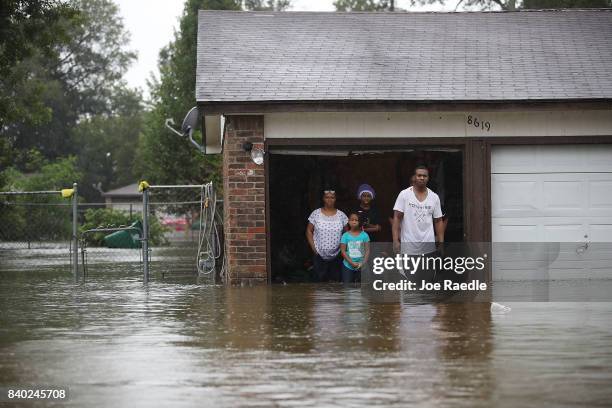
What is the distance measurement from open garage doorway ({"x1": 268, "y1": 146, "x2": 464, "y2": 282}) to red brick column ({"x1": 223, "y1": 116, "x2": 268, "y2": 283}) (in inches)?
18.4

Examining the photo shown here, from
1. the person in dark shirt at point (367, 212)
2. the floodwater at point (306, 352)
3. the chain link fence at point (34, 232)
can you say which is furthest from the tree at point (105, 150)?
the floodwater at point (306, 352)

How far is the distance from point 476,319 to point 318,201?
912 centimetres

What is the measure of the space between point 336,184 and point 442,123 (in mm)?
4515

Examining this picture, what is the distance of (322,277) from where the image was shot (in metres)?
17.3

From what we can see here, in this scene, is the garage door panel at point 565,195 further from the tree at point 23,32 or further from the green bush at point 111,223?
the green bush at point 111,223

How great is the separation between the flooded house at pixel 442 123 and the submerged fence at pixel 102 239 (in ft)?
3.97

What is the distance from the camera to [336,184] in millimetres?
21734

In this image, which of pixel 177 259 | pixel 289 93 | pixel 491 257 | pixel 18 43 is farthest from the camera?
pixel 177 259

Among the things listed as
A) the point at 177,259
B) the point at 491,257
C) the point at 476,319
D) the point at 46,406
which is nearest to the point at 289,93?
the point at 491,257

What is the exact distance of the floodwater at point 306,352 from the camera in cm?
766

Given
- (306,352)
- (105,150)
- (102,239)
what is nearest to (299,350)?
(306,352)

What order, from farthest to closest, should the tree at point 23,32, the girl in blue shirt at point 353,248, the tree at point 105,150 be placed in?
the tree at point 105,150 < the tree at point 23,32 < the girl in blue shirt at point 353,248

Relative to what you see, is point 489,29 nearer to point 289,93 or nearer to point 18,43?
point 289,93

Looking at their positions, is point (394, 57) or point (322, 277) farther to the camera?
point (394, 57)
